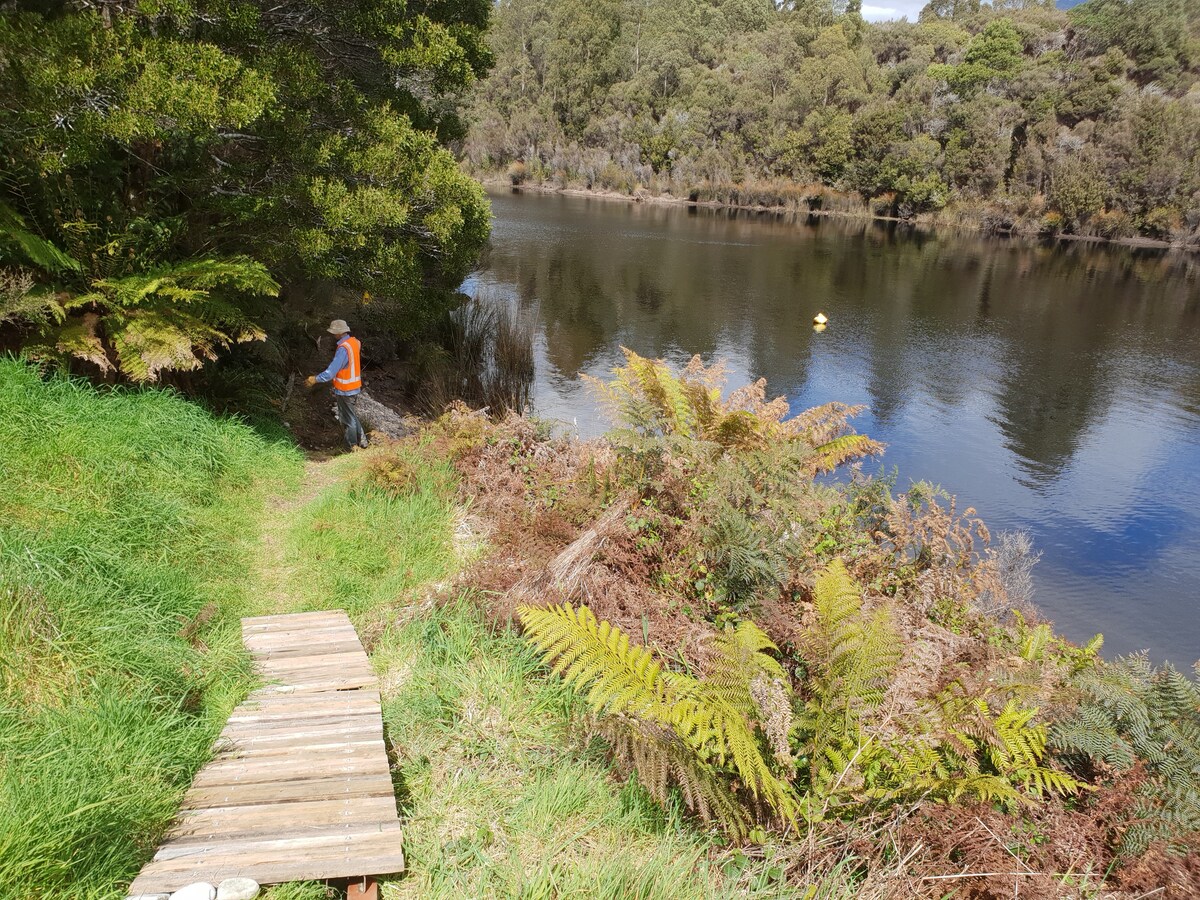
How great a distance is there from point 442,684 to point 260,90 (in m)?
5.53

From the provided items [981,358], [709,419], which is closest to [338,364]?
[709,419]

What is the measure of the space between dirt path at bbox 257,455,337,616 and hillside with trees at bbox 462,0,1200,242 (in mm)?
36898

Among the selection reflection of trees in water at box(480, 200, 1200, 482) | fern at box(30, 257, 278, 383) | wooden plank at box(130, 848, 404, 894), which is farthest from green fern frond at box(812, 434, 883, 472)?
reflection of trees in water at box(480, 200, 1200, 482)

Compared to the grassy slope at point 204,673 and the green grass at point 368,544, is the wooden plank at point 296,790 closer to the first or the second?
the grassy slope at point 204,673

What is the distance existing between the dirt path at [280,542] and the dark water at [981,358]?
5.99m

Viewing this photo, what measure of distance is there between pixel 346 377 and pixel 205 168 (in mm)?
2530

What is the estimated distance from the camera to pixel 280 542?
5.62 meters

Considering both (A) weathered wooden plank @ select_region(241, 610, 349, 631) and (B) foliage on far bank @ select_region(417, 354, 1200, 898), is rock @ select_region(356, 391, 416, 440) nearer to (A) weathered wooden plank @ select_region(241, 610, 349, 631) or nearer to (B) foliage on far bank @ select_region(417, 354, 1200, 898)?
(B) foliage on far bank @ select_region(417, 354, 1200, 898)

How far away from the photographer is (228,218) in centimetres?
772

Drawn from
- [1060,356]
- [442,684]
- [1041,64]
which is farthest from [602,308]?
[1041,64]

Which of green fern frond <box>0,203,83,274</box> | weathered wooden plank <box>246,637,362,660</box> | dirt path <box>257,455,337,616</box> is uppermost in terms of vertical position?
green fern frond <box>0,203,83,274</box>

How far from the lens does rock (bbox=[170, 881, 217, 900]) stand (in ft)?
8.27

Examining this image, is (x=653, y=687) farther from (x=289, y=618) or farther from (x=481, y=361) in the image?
(x=481, y=361)

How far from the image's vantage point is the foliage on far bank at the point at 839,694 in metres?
3.15
